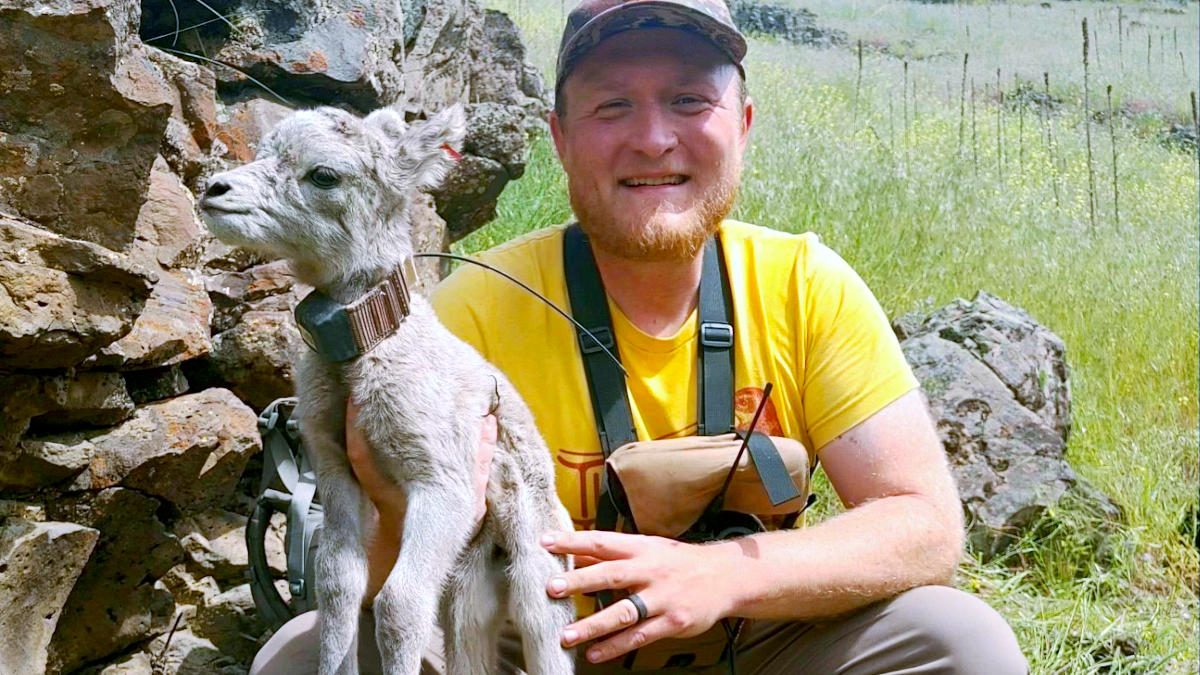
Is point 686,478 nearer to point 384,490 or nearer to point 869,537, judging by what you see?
point 869,537

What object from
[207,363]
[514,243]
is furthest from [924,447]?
[207,363]

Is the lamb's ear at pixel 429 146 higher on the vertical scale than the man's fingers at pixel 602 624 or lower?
higher

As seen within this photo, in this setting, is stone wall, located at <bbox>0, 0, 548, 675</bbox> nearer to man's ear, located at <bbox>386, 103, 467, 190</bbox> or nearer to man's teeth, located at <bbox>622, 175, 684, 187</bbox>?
man's ear, located at <bbox>386, 103, 467, 190</bbox>

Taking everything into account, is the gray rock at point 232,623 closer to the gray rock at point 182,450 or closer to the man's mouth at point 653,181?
the gray rock at point 182,450

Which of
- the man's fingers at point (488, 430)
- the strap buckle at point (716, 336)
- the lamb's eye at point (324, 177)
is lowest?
the man's fingers at point (488, 430)

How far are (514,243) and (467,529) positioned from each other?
59.5 inches

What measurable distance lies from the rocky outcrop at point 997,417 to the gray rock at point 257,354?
4.04 m

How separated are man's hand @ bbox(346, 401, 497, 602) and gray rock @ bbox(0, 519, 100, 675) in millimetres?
1200

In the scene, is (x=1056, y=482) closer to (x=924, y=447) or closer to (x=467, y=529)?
(x=924, y=447)

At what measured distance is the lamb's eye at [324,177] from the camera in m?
3.00

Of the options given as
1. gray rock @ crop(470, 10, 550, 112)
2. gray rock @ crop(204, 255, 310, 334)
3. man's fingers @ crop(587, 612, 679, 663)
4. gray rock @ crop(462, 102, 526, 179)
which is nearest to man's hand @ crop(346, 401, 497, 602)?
man's fingers @ crop(587, 612, 679, 663)

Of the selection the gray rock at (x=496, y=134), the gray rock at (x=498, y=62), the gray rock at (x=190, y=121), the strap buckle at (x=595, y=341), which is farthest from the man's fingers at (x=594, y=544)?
the gray rock at (x=498, y=62)

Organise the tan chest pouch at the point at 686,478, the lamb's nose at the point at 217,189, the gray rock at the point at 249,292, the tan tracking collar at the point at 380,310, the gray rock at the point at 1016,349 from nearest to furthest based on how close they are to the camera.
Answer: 1. the lamb's nose at the point at 217,189
2. the tan tracking collar at the point at 380,310
3. the tan chest pouch at the point at 686,478
4. the gray rock at the point at 249,292
5. the gray rock at the point at 1016,349

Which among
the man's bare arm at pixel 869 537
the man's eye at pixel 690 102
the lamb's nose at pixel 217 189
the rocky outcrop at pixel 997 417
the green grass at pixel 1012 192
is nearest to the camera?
the lamb's nose at pixel 217 189
